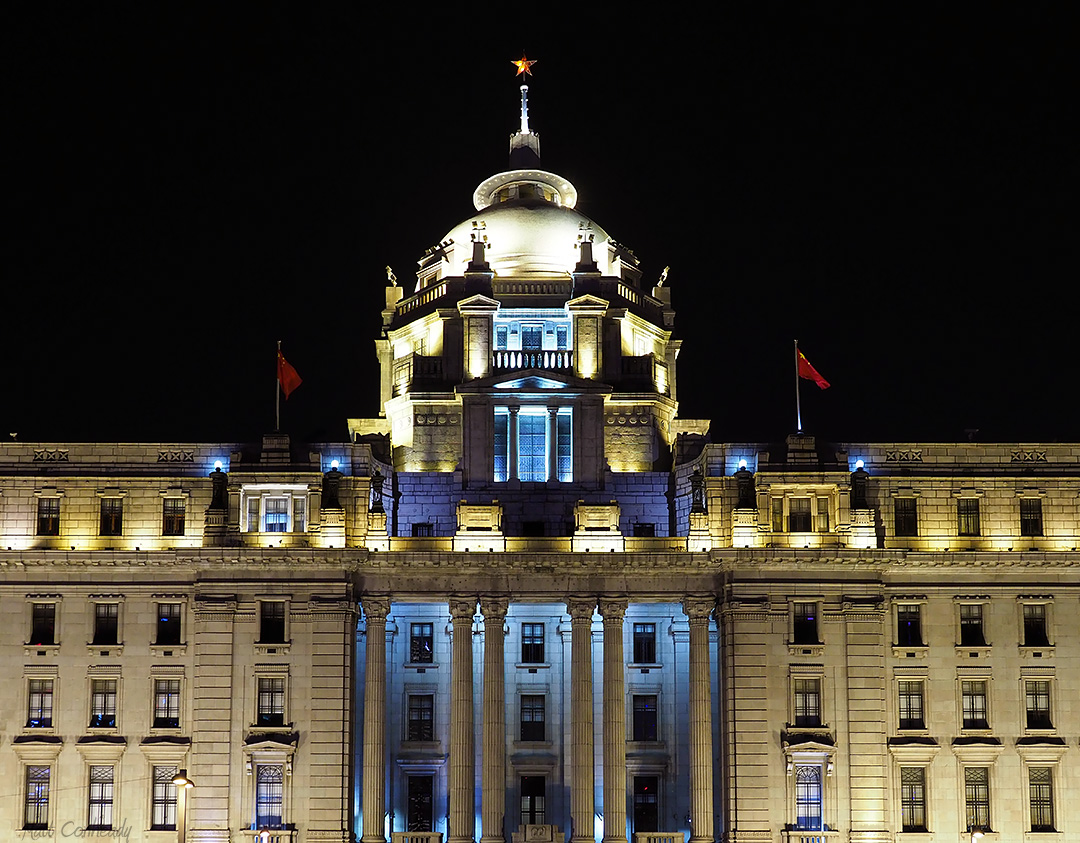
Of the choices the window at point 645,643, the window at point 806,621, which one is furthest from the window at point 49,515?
the window at point 806,621

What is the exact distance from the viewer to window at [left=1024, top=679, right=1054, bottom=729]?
102938 millimetres

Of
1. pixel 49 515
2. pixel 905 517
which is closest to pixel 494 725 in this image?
pixel 905 517

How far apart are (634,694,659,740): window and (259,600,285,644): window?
21440 millimetres

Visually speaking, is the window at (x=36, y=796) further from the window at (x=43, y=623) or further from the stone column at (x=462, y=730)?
the stone column at (x=462, y=730)

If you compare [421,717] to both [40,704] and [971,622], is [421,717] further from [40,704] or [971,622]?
[971,622]

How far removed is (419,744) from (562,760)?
843 centimetres

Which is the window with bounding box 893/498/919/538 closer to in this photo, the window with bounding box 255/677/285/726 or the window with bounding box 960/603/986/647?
the window with bounding box 960/603/986/647

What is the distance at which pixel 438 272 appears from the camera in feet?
411

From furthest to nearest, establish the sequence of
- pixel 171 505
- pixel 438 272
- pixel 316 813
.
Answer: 1. pixel 438 272
2. pixel 171 505
3. pixel 316 813

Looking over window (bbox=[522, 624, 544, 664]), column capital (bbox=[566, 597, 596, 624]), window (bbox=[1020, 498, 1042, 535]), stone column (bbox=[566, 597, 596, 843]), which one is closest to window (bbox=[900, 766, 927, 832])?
window (bbox=[1020, 498, 1042, 535])

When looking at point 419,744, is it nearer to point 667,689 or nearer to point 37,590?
point 667,689

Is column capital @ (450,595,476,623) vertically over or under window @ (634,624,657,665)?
over

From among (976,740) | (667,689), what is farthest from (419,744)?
(976,740)

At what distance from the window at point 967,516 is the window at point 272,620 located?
39.5 m
